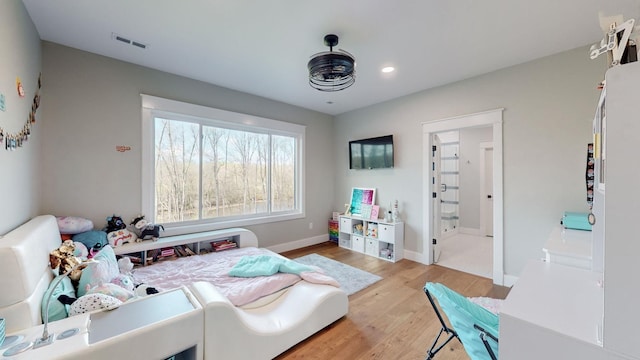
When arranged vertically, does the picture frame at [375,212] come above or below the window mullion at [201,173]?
below

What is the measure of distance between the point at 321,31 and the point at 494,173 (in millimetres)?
2762

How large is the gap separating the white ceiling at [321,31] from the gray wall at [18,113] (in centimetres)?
27

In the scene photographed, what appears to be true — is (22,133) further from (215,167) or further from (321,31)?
(321,31)

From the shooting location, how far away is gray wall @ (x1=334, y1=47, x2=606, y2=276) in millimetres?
2539

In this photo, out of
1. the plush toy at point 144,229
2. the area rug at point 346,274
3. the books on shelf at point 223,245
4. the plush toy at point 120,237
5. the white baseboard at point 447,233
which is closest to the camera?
the plush toy at point 120,237

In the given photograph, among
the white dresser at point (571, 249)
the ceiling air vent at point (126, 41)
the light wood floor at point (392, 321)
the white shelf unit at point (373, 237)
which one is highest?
the ceiling air vent at point (126, 41)

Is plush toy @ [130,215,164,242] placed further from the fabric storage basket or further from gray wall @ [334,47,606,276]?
the fabric storage basket

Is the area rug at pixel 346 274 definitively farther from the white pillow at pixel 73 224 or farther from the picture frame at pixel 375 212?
the white pillow at pixel 73 224

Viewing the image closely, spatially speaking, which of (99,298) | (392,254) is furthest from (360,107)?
(99,298)

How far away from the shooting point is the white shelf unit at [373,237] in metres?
3.88

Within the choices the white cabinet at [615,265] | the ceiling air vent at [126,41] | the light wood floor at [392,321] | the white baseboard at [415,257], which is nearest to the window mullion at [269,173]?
the light wood floor at [392,321]

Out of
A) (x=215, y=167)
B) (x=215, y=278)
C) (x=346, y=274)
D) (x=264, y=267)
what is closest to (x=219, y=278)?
(x=215, y=278)

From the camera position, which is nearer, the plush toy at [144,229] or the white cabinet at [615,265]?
the white cabinet at [615,265]

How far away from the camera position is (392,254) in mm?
3889
